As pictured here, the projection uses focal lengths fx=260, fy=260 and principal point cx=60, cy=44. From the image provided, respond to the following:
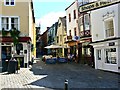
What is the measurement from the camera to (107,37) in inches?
930

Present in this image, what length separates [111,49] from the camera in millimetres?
22734

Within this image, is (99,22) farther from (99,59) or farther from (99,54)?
(99,59)

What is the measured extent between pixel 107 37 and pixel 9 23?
409 inches

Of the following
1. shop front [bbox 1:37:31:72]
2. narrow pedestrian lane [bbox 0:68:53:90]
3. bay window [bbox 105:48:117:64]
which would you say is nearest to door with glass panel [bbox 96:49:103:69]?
bay window [bbox 105:48:117:64]

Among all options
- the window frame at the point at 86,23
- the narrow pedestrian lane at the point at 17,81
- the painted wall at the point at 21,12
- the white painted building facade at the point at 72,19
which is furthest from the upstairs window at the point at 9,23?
the white painted building facade at the point at 72,19

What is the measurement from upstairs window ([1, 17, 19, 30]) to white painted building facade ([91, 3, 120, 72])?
8.07 metres

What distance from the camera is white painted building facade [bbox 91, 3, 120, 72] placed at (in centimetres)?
2191

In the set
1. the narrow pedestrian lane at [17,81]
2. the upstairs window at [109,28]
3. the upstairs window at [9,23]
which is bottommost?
the narrow pedestrian lane at [17,81]

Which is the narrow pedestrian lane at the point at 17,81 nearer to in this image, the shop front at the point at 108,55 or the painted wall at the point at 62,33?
the shop front at the point at 108,55

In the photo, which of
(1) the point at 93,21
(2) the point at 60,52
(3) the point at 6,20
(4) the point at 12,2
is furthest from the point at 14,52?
(2) the point at 60,52

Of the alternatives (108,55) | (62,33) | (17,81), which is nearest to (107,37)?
(108,55)

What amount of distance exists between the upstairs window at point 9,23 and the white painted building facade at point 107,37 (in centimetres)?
807

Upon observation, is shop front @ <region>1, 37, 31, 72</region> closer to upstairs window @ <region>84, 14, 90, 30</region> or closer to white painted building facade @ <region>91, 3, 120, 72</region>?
white painted building facade @ <region>91, 3, 120, 72</region>

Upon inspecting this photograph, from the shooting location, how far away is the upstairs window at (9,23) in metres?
27.3
